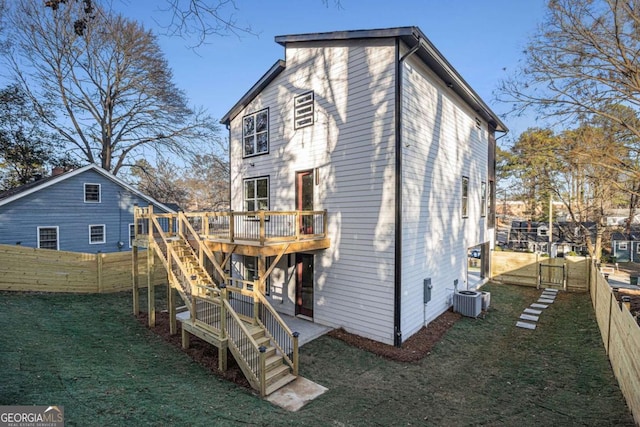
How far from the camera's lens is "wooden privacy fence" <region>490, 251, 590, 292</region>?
1405 centimetres

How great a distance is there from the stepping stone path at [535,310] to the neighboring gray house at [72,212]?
735 inches

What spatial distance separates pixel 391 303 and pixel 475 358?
240 centimetres

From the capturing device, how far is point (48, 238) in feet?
47.5

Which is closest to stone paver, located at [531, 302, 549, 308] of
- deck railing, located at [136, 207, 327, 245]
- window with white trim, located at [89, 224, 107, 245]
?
deck railing, located at [136, 207, 327, 245]

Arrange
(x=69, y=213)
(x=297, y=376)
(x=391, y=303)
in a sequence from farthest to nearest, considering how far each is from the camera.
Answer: (x=69, y=213)
(x=391, y=303)
(x=297, y=376)

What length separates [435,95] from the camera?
9906mm

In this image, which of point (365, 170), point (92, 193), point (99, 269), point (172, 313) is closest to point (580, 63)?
point (365, 170)

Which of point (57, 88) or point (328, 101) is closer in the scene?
point (328, 101)

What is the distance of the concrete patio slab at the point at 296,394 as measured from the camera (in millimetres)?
5559

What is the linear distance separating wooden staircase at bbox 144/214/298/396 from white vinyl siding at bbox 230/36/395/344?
221 cm

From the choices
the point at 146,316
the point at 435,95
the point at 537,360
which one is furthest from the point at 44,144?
the point at 537,360

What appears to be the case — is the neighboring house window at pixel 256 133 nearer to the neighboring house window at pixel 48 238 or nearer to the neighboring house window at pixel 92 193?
the neighboring house window at pixel 92 193

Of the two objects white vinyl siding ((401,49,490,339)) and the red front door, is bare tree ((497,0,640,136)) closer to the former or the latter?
white vinyl siding ((401,49,490,339))

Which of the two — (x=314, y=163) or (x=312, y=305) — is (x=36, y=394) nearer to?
(x=312, y=305)
